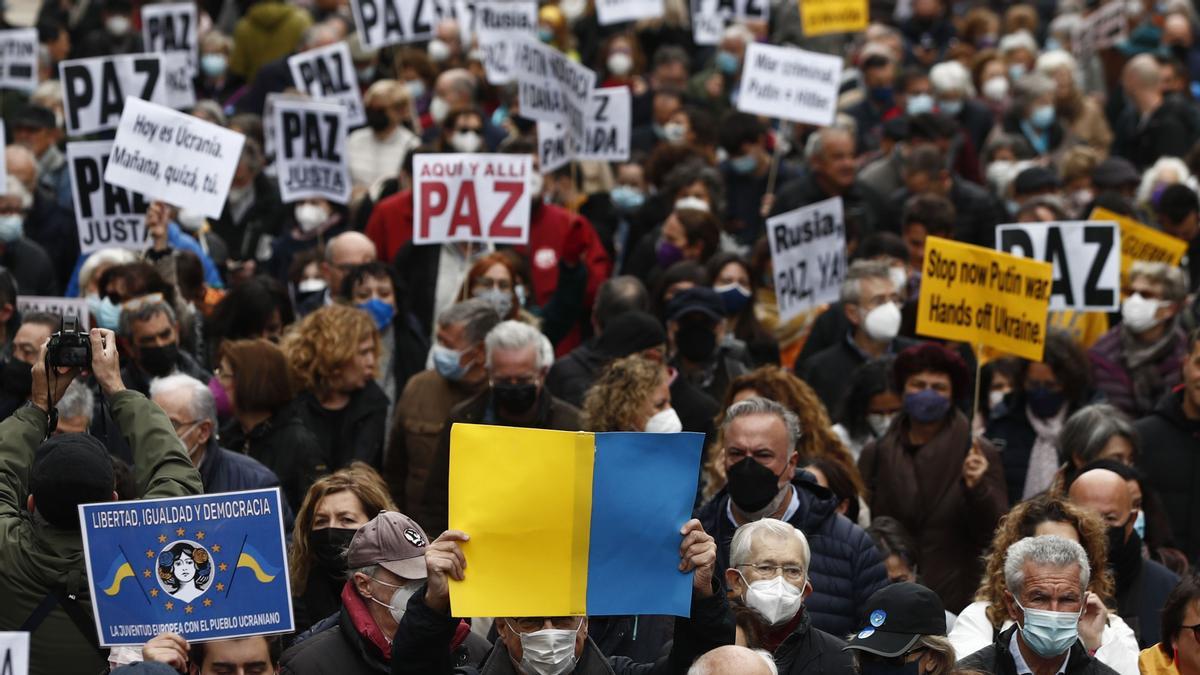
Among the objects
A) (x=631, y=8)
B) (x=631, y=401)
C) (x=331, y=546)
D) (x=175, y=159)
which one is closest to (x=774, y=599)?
(x=331, y=546)

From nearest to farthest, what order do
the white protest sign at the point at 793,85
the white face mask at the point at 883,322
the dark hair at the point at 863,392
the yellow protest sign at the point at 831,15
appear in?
the dark hair at the point at 863,392 < the white face mask at the point at 883,322 < the white protest sign at the point at 793,85 < the yellow protest sign at the point at 831,15

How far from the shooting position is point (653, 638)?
285 inches

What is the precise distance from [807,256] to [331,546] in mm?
5429

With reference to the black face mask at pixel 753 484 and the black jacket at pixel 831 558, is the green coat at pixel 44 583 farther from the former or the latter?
the black face mask at pixel 753 484

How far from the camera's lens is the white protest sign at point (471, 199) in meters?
12.3

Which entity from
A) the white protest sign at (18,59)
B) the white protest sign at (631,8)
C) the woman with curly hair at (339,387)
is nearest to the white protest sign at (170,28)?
the white protest sign at (18,59)

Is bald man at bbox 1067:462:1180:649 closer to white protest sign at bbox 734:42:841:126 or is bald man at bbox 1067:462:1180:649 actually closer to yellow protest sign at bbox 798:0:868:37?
white protest sign at bbox 734:42:841:126

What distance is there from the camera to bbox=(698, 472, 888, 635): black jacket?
7672 mm

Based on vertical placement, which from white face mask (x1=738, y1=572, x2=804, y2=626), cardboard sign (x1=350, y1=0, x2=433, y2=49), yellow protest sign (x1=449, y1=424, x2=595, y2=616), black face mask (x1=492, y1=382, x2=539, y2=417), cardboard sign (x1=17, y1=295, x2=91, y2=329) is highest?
yellow protest sign (x1=449, y1=424, x2=595, y2=616)

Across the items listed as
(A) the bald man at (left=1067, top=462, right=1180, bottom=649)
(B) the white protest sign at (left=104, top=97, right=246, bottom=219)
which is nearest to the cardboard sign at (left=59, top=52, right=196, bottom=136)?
(B) the white protest sign at (left=104, top=97, right=246, bottom=219)

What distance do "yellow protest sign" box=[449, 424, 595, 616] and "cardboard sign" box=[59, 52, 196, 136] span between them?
320 inches

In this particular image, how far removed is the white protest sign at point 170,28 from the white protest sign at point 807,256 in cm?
689

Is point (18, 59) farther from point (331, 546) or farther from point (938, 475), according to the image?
point (331, 546)

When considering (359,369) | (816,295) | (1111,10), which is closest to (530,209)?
(816,295)
